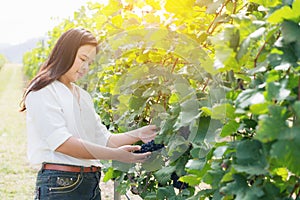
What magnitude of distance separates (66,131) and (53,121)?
3.2 inches

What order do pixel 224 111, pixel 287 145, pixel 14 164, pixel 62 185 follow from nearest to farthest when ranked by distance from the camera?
pixel 287 145 < pixel 224 111 < pixel 62 185 < pixel 14 164

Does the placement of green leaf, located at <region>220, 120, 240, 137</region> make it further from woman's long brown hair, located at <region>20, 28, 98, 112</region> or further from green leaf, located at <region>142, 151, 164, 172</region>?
woman's long brown hair, located at <region>20, 28, 98, 112</region>

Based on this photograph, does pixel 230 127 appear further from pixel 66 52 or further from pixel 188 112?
pixel 66 52

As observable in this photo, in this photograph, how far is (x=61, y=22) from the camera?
14625 millimetres

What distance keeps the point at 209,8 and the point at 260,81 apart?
0.62 meters

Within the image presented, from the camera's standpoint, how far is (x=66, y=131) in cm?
268

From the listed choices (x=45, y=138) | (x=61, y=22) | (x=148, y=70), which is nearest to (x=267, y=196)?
(x=148, y=70)

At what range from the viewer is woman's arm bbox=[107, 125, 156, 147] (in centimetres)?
282

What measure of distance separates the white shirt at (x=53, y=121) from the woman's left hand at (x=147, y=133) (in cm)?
32

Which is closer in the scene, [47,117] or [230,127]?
[230,127]

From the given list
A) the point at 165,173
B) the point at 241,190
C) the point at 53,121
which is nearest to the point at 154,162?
the point at 165,173

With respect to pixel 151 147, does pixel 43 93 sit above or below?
above

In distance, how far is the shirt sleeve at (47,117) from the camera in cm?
266

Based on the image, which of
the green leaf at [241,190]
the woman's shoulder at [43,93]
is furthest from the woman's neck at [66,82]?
the green leaf at [241,190]
